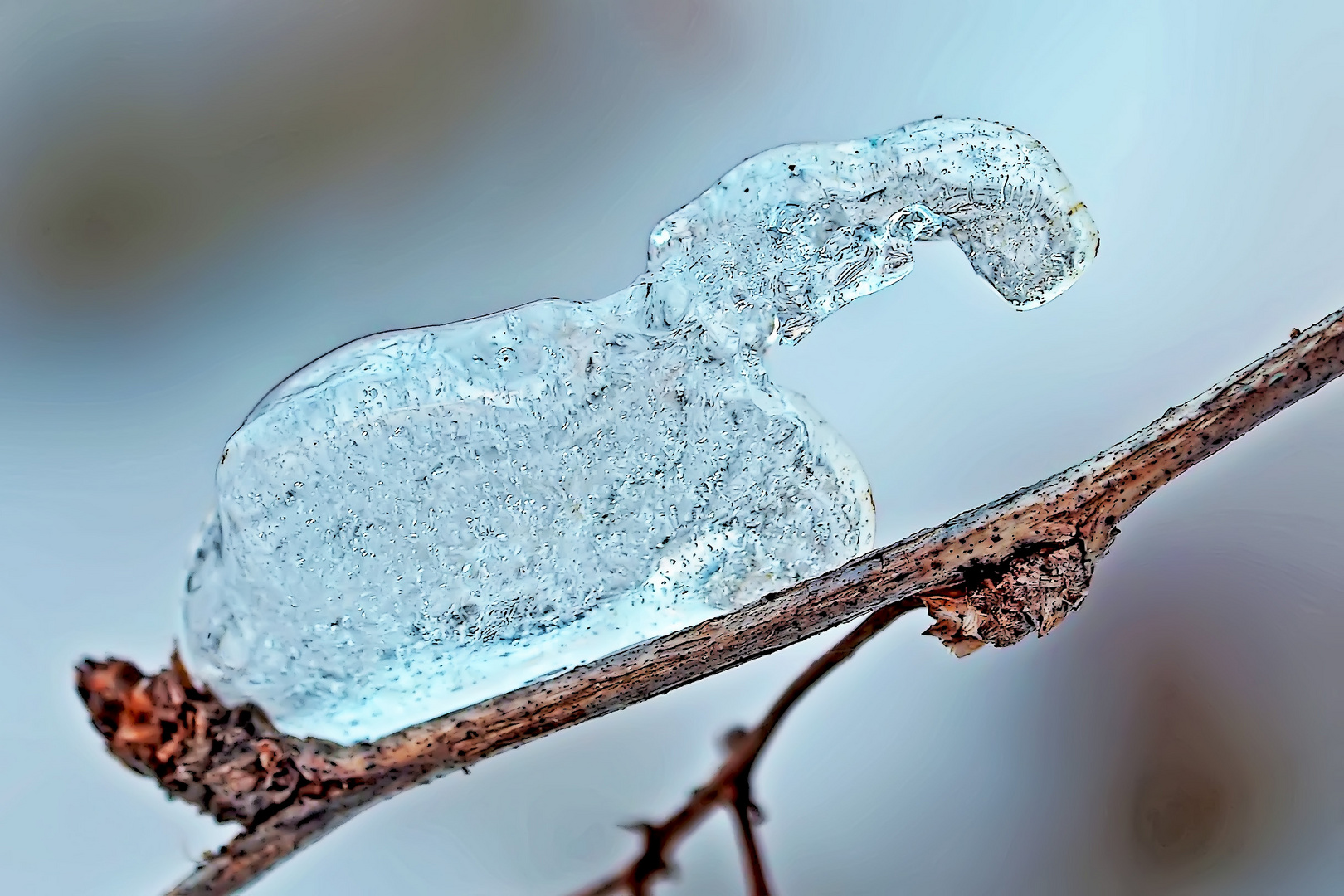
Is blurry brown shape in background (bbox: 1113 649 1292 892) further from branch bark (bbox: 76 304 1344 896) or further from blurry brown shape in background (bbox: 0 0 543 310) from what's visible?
blurry brown shape in background (bbox: 0 0 543 310)

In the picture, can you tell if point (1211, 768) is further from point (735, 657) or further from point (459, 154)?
point (459, 154)

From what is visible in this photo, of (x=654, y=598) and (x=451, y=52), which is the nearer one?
(x=654, y=598)

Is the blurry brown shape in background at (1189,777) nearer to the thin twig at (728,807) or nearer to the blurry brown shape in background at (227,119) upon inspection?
the thin twig at (728,807)

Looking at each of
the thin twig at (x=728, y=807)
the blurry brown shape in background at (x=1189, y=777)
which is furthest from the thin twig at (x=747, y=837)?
the blurry brown shape in background at (x=1189, y=777)

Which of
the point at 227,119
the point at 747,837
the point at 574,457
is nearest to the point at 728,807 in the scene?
the point at 747,837

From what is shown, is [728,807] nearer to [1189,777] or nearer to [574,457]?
[574,457]

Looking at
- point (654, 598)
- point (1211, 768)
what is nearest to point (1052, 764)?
point (1211, 768)
